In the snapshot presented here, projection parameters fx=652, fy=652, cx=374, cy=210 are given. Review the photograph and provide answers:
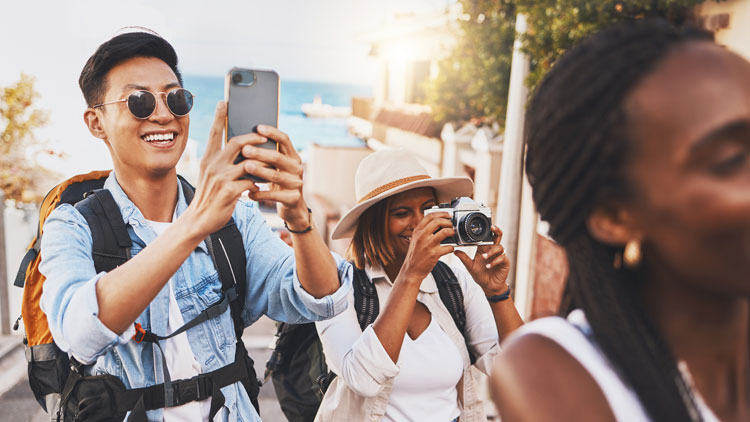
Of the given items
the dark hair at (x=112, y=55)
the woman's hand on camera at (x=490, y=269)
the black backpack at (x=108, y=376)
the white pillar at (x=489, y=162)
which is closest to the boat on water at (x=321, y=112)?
the white pillar at (x=489, y=162)

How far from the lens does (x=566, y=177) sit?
3.04ft

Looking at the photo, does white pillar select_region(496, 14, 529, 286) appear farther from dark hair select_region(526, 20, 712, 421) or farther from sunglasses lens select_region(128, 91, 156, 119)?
dark hair select_region(526, 20, 712, 421)

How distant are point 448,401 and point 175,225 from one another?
1.30 metres

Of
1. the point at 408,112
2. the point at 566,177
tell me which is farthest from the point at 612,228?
the point at 408,112

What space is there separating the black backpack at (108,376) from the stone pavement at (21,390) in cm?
273

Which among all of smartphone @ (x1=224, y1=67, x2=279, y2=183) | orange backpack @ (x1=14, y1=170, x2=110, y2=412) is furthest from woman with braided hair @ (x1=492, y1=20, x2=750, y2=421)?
orange backpack @ (x1=14, y1=170, x2=110, y2=412)

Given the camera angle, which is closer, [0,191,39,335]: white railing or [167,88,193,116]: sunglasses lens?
[167,88,193,116]: sunglasses lens

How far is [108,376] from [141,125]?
688mm

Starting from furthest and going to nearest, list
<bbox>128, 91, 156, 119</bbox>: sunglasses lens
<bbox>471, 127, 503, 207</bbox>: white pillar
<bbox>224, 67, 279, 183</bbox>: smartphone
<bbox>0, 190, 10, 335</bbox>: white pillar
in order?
<bbox>471, 127, 503, 207</bbox>: white pillar, <bbox>0, 190, 10, 335</bbox>: white pillar, <bbox>128, 91, 156, 119</bbox>: sunglasses lens, <bbox>224, 67, 279, 183</bbox>: smartphone

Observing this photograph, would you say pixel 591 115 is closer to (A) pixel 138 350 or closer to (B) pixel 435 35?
(A) pixel 138 350

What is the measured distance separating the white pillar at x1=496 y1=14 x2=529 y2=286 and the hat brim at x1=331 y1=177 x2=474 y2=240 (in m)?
3.13

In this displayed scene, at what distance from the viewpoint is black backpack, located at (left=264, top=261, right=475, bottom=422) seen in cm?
243

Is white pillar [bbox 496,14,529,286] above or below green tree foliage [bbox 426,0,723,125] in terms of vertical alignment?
below

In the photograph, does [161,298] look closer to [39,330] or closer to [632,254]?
[39,330]
